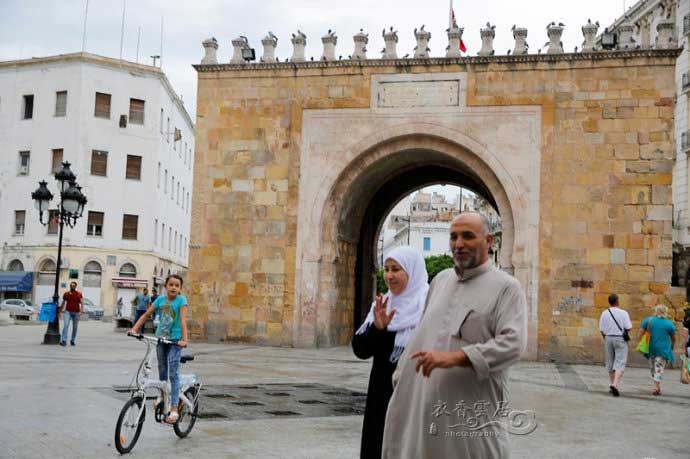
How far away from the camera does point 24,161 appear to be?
39.4 meters

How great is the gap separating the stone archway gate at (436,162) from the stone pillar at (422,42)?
0.90 ft

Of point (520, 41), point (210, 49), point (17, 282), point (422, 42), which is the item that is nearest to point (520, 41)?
point (520, 41)

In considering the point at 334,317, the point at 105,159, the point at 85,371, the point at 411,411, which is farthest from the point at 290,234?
the point at 105,159

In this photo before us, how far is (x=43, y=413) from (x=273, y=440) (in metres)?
2.49

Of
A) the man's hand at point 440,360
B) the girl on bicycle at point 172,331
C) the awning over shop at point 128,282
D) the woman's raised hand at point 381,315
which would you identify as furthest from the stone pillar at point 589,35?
the awning over shop at point 128,282

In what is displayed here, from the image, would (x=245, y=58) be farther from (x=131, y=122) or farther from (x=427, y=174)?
(x=131, y=122)

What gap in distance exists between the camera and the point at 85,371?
11.8 metres

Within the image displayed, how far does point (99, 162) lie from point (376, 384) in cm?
3660

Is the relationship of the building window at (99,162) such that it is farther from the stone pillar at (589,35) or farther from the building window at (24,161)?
the stone pillar at (589,35)

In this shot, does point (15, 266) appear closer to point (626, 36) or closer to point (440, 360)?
point (626, 36)

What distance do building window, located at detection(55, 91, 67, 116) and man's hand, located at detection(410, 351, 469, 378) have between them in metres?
38.5

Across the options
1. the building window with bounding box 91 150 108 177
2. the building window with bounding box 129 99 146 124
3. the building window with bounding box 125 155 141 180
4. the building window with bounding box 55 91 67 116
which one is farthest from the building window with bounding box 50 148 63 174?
the building window with bounding box 129 99 146 124

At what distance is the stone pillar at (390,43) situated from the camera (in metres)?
18.7

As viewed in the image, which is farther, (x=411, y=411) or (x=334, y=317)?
(x=334, y=317)
